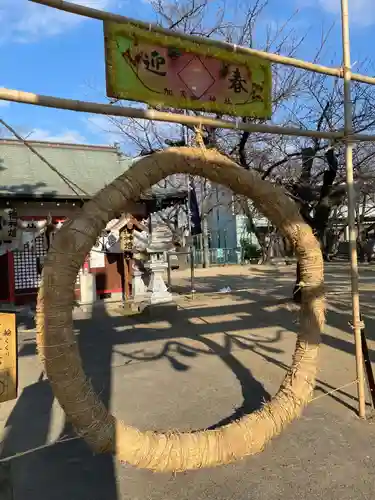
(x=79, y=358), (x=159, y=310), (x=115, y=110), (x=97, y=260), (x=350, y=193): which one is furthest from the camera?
(x=97, y=260)

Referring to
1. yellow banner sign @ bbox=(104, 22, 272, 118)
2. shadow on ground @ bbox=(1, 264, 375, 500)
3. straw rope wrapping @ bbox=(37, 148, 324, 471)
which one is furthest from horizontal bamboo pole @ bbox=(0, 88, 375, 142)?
shadow on ground @ bbox=(1, 264, 375, 500)

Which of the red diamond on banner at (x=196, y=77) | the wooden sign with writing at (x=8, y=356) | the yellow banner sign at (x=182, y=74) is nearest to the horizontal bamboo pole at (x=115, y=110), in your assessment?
the yellow banner sign at (x=182, y=74)

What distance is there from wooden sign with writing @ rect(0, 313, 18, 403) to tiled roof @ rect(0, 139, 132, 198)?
9573mm

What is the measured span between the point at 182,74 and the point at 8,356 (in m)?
2.49

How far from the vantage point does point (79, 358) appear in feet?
8.72

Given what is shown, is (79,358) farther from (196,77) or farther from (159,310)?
(159,310)

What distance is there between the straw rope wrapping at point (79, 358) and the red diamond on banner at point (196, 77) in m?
0.59

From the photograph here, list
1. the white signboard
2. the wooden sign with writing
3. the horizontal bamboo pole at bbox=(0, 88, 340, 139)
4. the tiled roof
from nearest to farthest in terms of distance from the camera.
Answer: the horizontal bamboo pole at bbox=(0, 88, 340, 139) < the wooden sign with writing < the tiled roof < the white signboard

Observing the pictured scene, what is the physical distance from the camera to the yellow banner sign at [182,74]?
125 inches

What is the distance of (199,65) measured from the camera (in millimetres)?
3510

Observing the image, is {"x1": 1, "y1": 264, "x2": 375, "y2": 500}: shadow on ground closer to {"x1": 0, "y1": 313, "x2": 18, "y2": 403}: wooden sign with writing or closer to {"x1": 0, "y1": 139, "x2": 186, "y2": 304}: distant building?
{"x1": 0, "y1": 313, "x2": 18, "y2": 403}: wooden sign with writing

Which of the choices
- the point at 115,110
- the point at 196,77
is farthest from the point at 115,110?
the point at 196,77

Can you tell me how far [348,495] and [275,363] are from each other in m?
3.09

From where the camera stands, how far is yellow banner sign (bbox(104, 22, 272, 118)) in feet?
10.4
